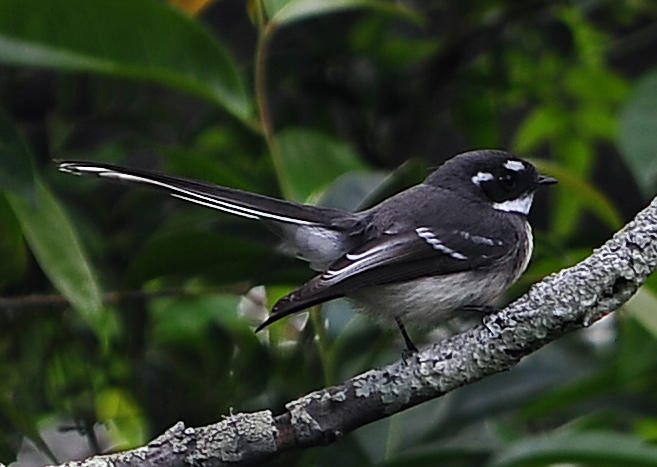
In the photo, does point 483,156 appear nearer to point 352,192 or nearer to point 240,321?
point 352,192

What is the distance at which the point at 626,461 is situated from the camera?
1.88m

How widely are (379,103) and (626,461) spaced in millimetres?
1200

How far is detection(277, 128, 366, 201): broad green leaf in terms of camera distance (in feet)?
7.29

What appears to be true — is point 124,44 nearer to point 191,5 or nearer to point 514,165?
point 191,5

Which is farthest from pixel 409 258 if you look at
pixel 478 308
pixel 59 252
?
pixel 59 252

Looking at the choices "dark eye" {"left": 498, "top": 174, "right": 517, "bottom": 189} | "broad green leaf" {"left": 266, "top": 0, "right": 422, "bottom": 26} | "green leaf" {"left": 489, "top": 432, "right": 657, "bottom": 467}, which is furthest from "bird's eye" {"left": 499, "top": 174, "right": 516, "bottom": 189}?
"green leaf" {"left": 489, "top": 432, "right": 657, "bottom": 467}

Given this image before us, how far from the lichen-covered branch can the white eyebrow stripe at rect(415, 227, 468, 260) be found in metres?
0.70

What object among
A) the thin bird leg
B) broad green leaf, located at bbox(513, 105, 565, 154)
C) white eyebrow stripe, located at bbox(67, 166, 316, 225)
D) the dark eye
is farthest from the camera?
broad green leaf, located at bbox(513, 105, 565, 154)

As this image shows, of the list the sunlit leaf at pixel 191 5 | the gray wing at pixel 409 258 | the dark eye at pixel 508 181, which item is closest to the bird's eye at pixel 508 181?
the dark eye at pixel 508 181

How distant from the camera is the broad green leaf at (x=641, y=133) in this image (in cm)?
217

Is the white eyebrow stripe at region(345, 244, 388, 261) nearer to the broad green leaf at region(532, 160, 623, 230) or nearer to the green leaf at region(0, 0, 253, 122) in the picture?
the green leaf at region(0, 0, 253, 122)

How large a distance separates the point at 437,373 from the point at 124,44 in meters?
0.98

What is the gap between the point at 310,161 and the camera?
7.41ft

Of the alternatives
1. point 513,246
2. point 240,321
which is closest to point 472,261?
point 513,246
